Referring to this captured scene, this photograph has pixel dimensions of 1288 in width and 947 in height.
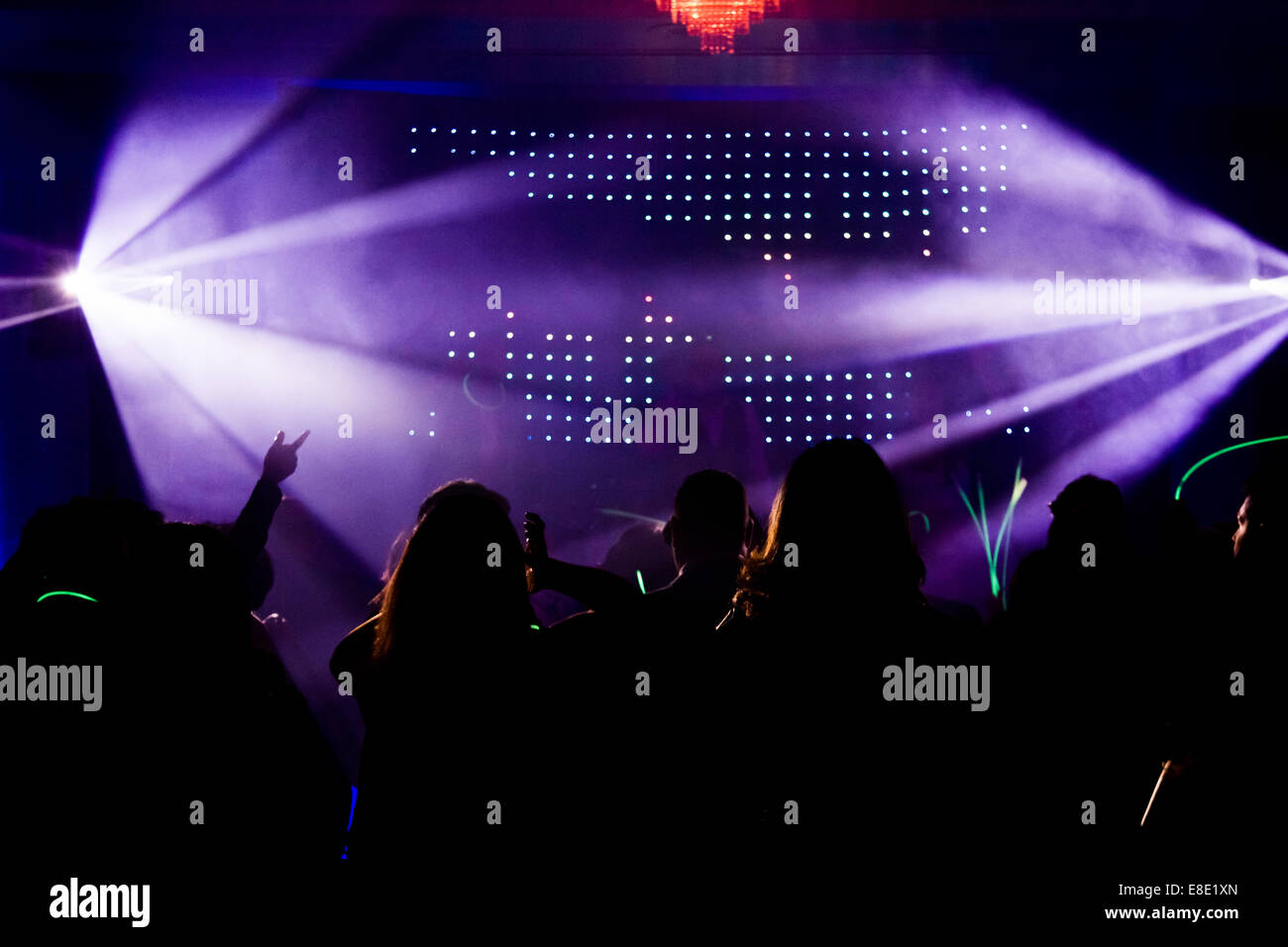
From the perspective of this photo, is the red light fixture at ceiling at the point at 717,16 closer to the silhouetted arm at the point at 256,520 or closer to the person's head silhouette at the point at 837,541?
the silhouetted arm at the point at 256,520

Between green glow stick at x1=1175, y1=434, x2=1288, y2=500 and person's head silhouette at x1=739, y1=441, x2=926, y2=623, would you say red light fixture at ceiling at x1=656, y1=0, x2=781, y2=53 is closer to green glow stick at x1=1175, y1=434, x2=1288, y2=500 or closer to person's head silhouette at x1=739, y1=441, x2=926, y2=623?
person's head silhouette at x1=739, y1=441, x2=926, y2=623

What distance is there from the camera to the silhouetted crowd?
1.78 meters

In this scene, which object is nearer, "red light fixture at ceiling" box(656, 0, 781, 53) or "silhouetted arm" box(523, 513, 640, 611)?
"silhouetted arm" box(523, 513, 640, 611)

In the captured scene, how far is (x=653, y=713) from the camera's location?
1937mm

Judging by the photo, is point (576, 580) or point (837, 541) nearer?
point (837, 541)

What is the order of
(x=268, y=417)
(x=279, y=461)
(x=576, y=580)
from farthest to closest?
1. (x=268, y=417)
2. (x=279, y=461)
3. (x=576, y=580)

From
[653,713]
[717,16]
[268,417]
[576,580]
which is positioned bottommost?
[653,713]

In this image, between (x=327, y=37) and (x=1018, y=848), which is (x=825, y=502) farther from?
(x=327, y=37)

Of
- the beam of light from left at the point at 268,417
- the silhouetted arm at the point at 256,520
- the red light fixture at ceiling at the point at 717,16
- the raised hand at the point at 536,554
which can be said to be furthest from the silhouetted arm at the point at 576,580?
the beam of light from left at the point at 268,417

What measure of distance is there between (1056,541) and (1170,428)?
3.73 metres

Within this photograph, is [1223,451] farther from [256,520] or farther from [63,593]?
[63,593]

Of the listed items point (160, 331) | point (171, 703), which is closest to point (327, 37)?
point (160, 331)

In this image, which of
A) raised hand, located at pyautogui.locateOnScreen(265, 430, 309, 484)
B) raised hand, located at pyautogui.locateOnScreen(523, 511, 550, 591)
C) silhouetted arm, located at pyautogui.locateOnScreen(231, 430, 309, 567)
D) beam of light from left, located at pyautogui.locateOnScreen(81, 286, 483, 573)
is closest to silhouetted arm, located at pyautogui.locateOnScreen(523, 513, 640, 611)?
raised hand, located at pyautogui.locateOnScreen(523, 511, 550, 591)

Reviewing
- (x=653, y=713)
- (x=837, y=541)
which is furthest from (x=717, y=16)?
(x=653, y=713)
